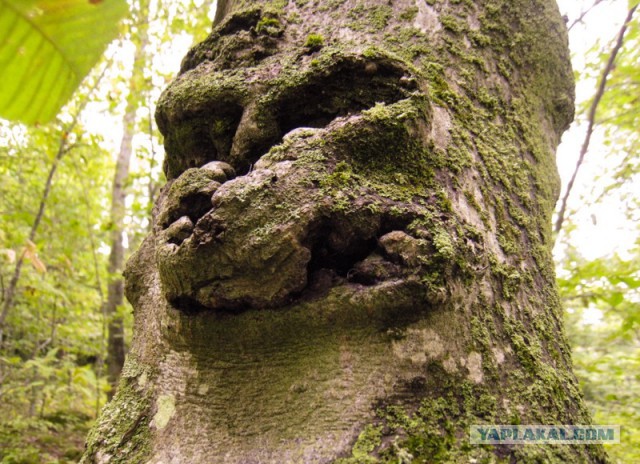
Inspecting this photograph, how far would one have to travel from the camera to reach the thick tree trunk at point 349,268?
0.98 meters

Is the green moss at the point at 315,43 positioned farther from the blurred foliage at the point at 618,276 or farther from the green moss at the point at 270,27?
the blurred foliage at the point at 618,276

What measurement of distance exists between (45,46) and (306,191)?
791 mm

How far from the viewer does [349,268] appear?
3.68 ft

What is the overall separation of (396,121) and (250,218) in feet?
1.46

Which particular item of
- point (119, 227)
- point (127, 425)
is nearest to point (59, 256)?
point (119, 227)

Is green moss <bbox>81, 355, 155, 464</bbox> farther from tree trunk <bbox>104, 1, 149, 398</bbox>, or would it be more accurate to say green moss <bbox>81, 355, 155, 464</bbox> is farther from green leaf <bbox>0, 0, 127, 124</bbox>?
tree trunk <bbox>104, 1, 149, 398</bbox>

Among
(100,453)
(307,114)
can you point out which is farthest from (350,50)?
(100,453)

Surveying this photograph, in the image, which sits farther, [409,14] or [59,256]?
[59,256]

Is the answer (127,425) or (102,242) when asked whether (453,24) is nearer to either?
(127,425)

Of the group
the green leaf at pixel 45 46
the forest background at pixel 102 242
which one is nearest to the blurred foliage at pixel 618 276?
the forest background at pixel 102 242

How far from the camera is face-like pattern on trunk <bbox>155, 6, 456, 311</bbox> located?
103 cm

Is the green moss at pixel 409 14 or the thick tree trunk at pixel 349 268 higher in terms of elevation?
the green moss at pixel 409 14

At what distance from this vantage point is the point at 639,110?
12.0 ft

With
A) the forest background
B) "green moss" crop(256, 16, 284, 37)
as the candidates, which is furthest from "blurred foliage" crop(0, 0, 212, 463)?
"green moss" crop(256, 16, 284, 37)
